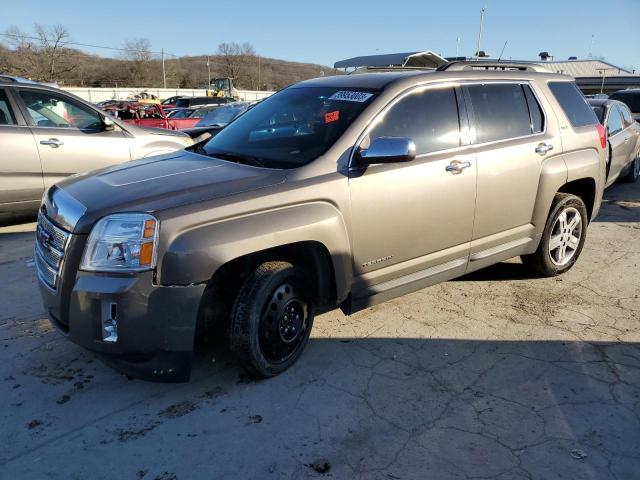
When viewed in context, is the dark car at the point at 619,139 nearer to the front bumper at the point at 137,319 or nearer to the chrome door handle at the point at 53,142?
the front bumper at the point at 137,319

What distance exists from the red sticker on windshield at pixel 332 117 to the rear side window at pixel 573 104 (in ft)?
7.81

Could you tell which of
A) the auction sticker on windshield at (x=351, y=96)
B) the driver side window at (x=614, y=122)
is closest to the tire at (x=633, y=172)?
the driver side window at (x=614, y=122)

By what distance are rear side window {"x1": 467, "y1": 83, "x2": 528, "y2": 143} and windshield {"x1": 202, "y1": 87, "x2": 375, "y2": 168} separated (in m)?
1.00

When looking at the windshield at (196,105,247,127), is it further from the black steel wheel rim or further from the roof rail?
the black steel wheel rim

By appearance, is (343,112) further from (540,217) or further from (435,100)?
(540,217)

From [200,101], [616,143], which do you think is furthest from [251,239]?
[200,101]

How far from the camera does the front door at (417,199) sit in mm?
3330

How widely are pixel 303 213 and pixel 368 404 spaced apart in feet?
3.80

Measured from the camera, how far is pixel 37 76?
70.1 metres

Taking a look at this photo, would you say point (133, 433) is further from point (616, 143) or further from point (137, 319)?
point (616, 143)

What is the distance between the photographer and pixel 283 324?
3188mm

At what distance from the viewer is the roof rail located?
4191 millimetres

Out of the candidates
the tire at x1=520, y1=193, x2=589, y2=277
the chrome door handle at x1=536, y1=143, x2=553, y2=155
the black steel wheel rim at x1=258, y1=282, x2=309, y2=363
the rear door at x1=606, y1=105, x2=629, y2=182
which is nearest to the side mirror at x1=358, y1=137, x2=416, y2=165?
the black steel wheel rim at x1=258, y1=282, x2=309, y2=363

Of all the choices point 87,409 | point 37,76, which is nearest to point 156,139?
point 87,409
